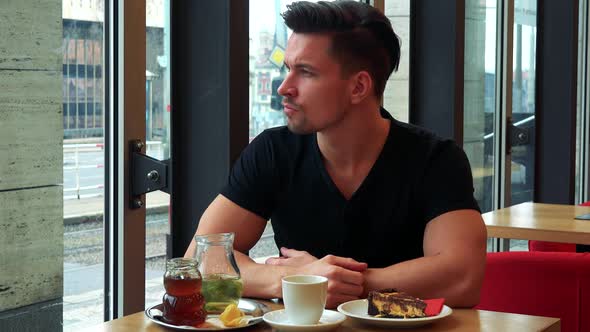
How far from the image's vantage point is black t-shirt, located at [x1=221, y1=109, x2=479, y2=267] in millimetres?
2051

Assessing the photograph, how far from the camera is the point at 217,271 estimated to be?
1.59m

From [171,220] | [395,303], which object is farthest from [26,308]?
[395,303]

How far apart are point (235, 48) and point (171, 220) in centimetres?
64

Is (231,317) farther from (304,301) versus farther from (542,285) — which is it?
(542,285)

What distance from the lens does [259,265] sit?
74.2 inches

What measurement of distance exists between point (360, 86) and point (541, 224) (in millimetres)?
1382

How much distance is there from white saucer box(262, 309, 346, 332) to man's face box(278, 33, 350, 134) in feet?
1.81

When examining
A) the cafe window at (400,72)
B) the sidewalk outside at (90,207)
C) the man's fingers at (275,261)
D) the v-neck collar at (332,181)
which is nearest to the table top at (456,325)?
the man's fingers at (275,261)

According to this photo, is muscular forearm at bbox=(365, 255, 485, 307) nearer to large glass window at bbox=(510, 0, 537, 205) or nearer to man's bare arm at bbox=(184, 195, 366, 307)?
man's bare arm at bbox=(184, 195, 366, 307)

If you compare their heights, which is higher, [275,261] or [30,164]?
[30,164]

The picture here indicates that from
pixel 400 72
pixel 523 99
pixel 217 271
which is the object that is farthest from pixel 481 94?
pixel 217 271

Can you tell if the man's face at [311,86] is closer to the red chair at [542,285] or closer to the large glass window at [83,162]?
the red chair at [542,285]

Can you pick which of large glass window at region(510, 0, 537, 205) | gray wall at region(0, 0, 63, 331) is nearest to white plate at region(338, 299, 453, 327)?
gray wall at region(0, 0, 63, 331)

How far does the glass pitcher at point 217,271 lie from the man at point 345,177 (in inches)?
12.0
